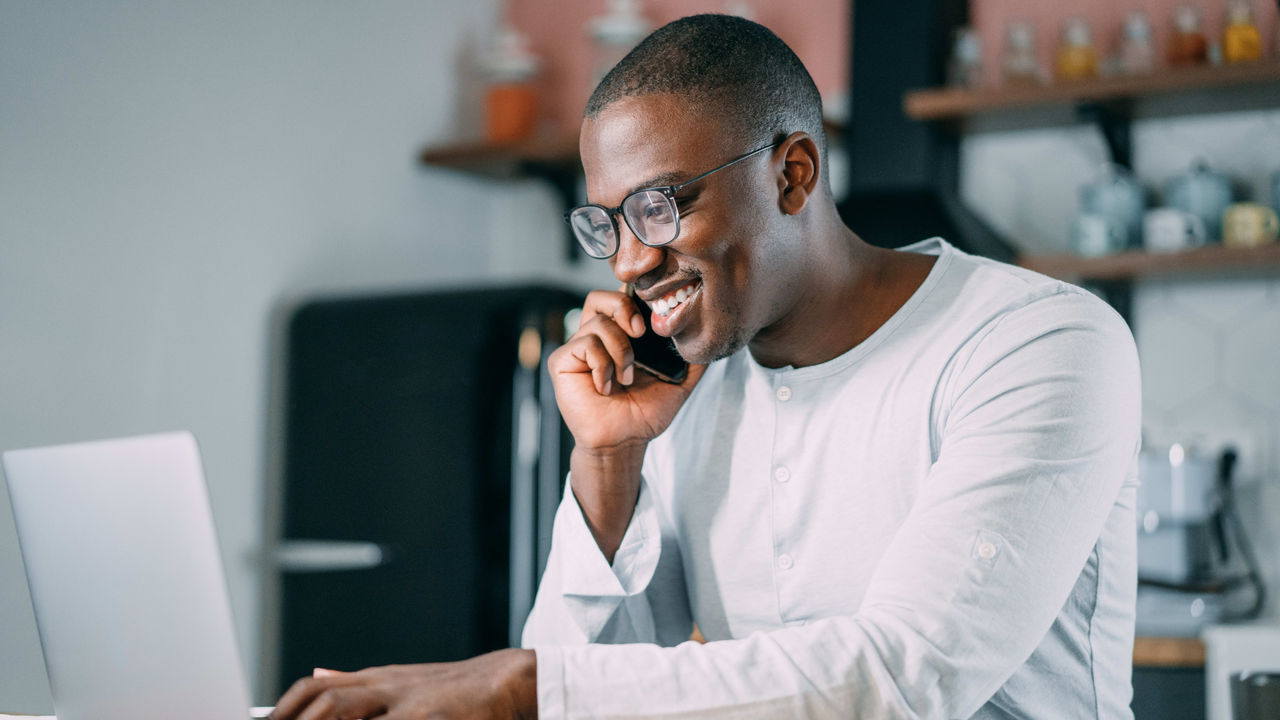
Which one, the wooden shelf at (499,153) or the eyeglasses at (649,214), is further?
the wooden shelf at (499,153)

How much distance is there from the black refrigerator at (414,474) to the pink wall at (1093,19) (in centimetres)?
129

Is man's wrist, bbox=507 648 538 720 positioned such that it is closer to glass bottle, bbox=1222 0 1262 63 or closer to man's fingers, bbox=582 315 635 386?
man's fingers, bbox=582 315 635 386

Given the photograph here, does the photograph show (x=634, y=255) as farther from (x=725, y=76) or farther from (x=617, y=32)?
(x=617, y=32)

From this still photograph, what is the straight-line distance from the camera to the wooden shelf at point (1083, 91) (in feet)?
7.70

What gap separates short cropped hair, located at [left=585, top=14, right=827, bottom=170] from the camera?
115 centimetres

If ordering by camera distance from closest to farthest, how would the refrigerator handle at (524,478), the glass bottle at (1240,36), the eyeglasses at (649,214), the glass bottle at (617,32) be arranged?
the eyeglasses at (649,214), the refrigerator handle at (524,478), the glass bottle at (1240,36), the glass bottle at (617,32)

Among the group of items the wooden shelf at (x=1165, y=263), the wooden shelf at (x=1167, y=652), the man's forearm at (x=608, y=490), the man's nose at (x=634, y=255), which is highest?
the wooden shelf at (x=1165, y=263)

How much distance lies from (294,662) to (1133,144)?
2.17m

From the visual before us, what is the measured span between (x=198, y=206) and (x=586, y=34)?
116 centimetres

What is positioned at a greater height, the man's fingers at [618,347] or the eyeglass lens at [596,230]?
the eyeglass lens at [596,230]

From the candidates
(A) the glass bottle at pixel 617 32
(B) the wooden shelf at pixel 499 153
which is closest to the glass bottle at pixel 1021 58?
(A) the glass bottle at pixel 617 32

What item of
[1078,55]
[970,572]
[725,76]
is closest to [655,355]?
[725,76]

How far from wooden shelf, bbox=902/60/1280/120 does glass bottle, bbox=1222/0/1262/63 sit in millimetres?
94

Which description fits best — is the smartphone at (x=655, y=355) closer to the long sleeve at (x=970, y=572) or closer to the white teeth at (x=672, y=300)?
the white teeth at (x=672, y=300)
